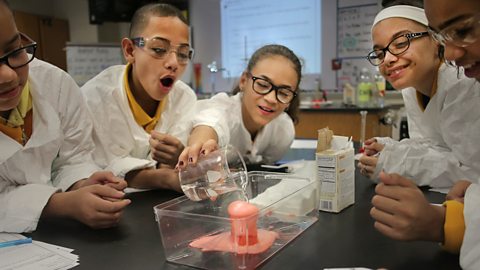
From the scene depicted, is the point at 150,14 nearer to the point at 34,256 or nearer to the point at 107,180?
the point at 107,180

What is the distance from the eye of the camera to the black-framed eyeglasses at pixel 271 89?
4.26 feet

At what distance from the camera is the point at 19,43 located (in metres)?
0.80

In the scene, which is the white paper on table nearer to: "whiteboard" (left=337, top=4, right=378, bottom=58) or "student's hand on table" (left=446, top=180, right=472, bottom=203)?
"student's hand on table" (left=446, top=180, right=472, bottom=203)

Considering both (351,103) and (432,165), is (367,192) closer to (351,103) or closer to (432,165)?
(432,165)

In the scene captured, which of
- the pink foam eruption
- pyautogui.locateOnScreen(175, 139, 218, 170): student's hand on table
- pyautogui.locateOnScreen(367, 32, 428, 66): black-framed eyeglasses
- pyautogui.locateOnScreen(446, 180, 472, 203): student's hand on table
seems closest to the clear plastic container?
the pink foam eruption

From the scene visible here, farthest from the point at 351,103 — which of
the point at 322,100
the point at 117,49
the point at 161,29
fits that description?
the point at 117,49

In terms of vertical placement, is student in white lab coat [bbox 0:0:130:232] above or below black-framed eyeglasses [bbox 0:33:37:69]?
below

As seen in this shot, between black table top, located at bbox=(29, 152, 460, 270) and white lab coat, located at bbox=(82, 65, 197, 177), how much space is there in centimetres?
41

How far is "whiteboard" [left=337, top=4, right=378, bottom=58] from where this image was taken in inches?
136

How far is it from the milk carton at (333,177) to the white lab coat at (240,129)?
48 centimetres

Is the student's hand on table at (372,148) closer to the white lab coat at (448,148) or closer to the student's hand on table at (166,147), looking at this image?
the white lab coat at (448,148)

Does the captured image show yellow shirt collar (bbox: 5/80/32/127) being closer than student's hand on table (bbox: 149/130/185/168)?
Yes

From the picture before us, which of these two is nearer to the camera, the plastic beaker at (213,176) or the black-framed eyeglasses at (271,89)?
the plastic beaker at (213,176)

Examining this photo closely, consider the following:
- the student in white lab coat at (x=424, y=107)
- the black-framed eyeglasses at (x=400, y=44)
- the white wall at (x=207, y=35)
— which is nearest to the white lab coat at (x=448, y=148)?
the student in white lab coat at (x=424, y=107)
